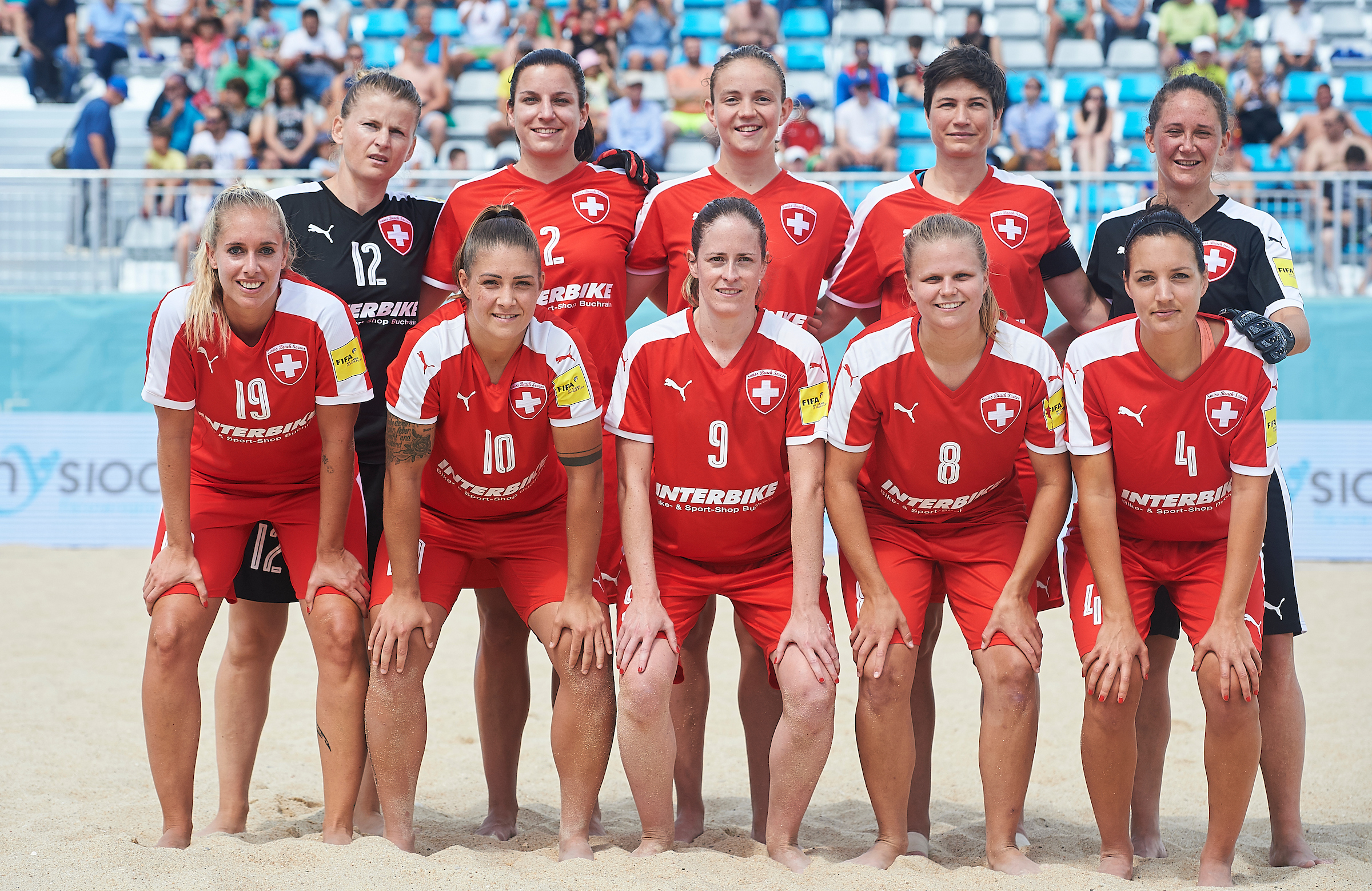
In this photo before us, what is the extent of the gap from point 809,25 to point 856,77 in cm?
265

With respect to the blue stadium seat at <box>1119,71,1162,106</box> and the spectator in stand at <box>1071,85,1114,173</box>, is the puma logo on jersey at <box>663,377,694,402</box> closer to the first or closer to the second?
the spectator in stand at <box>1071,85,1114,173</box>

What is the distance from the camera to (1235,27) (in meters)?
14.1

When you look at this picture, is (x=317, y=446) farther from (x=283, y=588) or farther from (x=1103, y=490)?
(x=1103, y=490)

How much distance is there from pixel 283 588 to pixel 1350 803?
4.03m

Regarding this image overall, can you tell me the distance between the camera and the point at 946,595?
3.97m

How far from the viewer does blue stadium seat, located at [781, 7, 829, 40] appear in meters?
15.3

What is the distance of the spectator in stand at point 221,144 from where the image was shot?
39.1ft

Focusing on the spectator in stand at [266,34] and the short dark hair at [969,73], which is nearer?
the short dark hair at [969,73]

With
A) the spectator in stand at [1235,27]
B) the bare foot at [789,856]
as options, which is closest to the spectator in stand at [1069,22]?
the spectator in stand at [1235,27]

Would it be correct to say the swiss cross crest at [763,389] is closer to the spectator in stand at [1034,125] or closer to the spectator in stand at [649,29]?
the spectator in stand at [1034,125]

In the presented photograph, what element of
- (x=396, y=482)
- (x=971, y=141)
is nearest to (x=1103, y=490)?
(x=971, y=141)

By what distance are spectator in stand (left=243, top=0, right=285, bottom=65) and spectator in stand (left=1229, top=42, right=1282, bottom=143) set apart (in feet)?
34.8

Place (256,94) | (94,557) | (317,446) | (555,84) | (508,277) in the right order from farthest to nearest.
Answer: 1. (256,94)
2. (94,557)
3. (555,84)
4. (317,446)
5. (508,277)

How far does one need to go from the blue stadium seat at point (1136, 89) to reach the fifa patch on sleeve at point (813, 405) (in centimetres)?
1192
